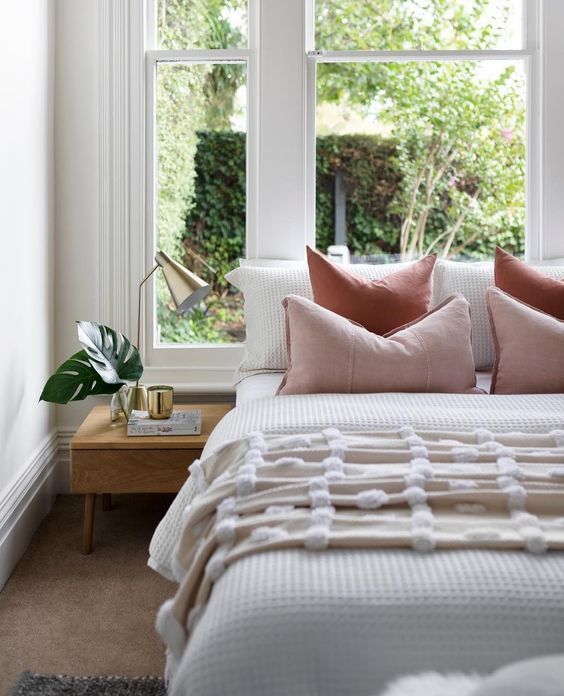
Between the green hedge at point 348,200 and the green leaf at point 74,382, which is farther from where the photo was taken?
the green hedge at point 348,200

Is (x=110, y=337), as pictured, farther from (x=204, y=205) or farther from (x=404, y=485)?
(x=404, y=485)

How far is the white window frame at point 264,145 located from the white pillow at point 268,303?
33 centimetres

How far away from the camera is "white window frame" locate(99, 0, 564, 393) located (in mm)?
3150

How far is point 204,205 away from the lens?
332cm

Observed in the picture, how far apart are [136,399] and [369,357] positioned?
99 cm

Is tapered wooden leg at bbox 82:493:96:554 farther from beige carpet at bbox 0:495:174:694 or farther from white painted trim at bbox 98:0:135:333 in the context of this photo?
white painted trim at bbox 98:0:135:333

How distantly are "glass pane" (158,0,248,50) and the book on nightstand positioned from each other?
1588 mm

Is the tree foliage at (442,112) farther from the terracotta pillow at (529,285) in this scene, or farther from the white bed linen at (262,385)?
the white bed linen at (262,385)

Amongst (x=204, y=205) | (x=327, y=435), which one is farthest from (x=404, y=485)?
(x=204, y=205)

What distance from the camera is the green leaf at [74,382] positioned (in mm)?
2711

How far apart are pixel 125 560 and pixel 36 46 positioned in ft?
6.10

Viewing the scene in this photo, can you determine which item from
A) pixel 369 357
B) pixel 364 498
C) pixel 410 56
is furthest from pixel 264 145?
pixel 364 498

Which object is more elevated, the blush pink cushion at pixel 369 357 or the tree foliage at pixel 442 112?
the tree foliage at pixel 442 112

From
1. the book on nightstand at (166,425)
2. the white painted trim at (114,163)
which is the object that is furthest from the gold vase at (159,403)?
the white painted trim at (114,163)
